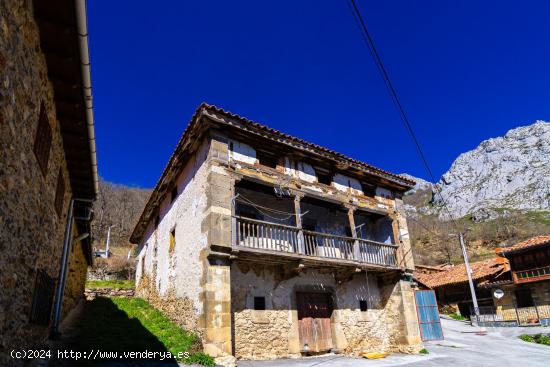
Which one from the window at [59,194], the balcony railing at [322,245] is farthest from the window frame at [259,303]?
the window at [59,194]

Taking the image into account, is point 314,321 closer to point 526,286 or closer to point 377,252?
point 377,252

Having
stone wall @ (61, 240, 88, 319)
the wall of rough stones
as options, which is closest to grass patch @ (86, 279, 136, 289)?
stone wall @ (61, 240, 88, 319)

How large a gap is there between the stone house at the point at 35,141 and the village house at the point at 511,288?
68.5ft

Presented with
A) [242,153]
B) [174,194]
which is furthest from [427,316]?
[174,194]

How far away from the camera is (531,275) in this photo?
24.6 metres

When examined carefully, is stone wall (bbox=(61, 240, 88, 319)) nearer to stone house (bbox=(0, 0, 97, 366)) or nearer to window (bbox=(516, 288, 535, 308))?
stone house (bbox=(0, 0, 97, 366))

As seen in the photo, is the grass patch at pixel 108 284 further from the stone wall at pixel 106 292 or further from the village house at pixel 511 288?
the village house at pixel 511 288

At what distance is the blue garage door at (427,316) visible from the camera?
17.2 meters

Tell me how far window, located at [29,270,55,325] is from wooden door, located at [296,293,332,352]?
758 cm

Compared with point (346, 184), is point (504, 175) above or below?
above

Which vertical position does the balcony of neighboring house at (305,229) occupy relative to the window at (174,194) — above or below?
below

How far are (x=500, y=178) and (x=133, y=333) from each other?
82022 mm

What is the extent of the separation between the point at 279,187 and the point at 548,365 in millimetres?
9908

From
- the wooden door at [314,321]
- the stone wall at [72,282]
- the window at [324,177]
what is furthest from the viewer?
the window at [324,177]
